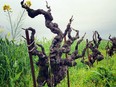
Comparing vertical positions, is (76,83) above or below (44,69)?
below

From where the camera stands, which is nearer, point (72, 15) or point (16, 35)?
point (72, 15)

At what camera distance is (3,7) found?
5434mm

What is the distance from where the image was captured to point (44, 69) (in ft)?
14.7

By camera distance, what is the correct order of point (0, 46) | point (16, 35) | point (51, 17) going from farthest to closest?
point (0, 46) → point (16, 35) → point (51, 17)

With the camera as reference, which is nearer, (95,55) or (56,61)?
(56,61)

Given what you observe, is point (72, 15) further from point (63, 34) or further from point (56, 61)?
point (56, 61)

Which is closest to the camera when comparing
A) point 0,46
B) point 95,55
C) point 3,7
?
point 3,7

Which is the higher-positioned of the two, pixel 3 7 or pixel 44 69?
pixel 3 7

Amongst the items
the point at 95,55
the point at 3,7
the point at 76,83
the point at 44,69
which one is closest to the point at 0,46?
the point at 3,7

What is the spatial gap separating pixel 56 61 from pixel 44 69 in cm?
27

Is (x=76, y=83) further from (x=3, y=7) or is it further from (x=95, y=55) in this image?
(x=95, y=55)

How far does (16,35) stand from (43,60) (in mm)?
887

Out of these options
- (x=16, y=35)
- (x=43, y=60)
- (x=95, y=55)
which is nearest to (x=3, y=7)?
(x=16, y=35)

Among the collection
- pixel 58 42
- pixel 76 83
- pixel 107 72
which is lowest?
pixel 76 83
